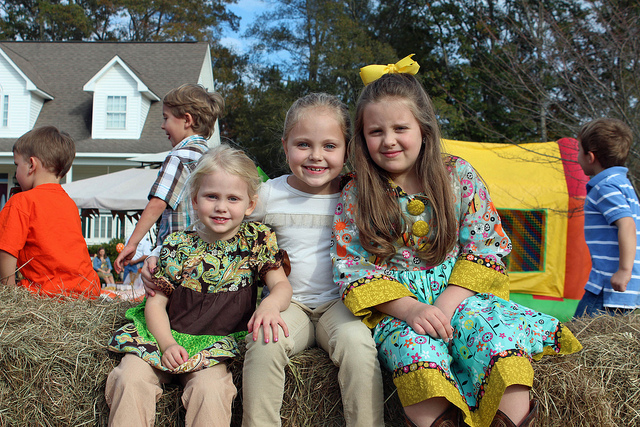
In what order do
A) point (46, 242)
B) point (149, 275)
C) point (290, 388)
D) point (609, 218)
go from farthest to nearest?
point (609, 218) < point (46, 242) < point (149, 275) < point (290, 388)

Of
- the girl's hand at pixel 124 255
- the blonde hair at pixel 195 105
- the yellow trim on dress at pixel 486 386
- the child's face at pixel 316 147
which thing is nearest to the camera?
the yellow trim on dress at pixel 486 386

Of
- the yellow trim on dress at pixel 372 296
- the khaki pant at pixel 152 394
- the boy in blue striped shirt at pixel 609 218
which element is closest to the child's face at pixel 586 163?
the boy in blue striped shirt at pixel 609 218

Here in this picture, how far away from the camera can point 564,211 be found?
6.49 m

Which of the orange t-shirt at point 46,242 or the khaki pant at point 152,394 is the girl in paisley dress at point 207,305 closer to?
the khaki pant at point 152,394

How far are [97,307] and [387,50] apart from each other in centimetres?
2220

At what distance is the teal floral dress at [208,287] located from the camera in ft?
7.32

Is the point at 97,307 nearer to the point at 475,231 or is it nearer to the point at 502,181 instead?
the point at 475,231

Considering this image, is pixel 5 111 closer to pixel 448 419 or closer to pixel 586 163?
pixel 586 163

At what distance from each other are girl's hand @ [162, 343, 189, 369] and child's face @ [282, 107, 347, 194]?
1.02m

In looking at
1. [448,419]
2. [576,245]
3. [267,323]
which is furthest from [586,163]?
[576,245]

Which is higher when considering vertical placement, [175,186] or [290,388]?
[175,186]

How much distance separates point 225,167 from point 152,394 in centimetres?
105

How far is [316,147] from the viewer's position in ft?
8.37

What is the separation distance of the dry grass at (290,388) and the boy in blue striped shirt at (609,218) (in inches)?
51.4
